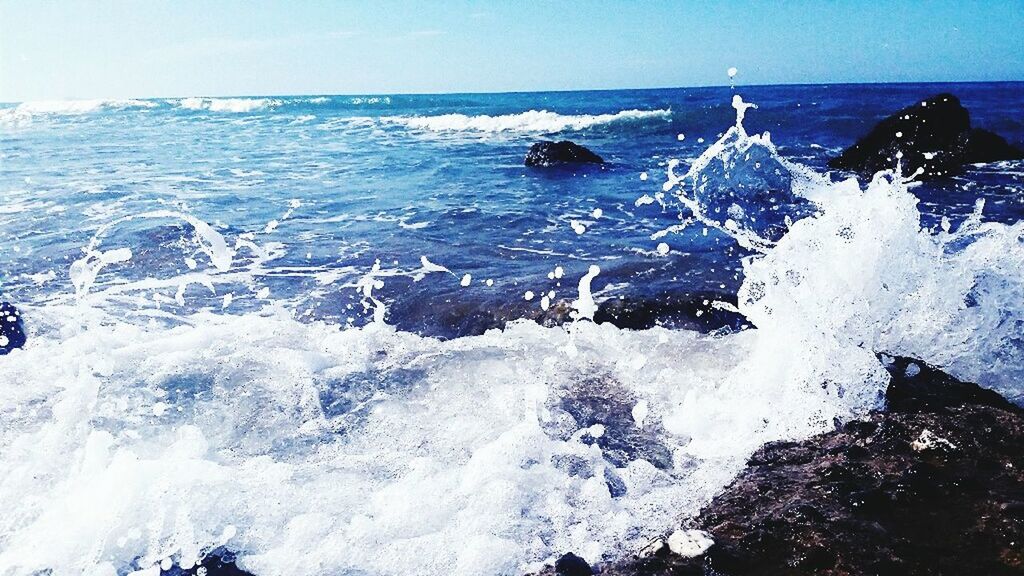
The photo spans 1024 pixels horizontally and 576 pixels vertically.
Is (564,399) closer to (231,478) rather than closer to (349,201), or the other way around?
(231,478)

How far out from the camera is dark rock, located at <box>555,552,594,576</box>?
232cm

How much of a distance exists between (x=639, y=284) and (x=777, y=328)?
90.9 inches

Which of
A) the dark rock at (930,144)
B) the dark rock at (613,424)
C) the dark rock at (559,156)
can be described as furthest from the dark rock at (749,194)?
the dark rock at (613,424)

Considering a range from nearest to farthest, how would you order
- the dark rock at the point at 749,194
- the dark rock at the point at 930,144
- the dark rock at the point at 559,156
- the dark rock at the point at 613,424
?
the dark rock at the point at 613,424, the dark rock at the point at 749,194, the dark rock at the point at 930,144, the dark rock at the point at 559,156

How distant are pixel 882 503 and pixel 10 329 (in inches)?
232

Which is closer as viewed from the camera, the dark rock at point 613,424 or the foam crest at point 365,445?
the foam crest at point 365,445

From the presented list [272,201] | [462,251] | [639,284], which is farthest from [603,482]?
[272,201]

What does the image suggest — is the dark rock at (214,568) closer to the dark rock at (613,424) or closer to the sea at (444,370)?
the sea at (444,370)

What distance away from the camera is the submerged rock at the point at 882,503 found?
2.18 meters

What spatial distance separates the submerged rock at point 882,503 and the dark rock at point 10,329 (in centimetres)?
486

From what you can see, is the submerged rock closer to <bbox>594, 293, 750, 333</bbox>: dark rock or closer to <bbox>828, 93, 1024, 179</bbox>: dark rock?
<bbox>594, 293, 750, 333</bbox>: dark rock

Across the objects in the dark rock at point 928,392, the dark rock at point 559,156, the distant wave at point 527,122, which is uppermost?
the distant wave at point 527,122

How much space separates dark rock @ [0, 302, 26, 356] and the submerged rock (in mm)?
4864

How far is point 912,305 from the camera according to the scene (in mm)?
4055
